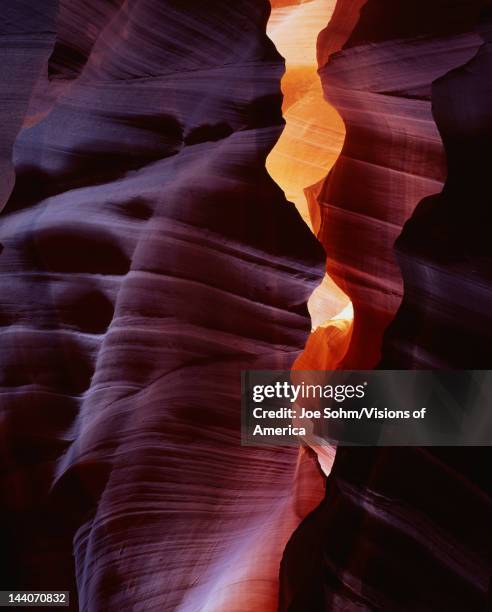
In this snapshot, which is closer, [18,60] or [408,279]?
[408,279]

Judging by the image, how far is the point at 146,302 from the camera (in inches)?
89.8

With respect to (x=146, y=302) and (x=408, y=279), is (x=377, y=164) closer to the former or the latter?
(x=408, y=279)

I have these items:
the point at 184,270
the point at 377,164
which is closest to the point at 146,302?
the point at 184,270

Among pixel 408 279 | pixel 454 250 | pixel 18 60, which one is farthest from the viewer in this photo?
pixel 18 60

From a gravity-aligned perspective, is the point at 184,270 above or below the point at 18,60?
below

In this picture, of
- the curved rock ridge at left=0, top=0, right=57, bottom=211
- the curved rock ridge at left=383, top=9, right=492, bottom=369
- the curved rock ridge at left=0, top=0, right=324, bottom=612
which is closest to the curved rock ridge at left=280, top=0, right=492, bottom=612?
the curved rock ridge at left=383, top=9, right=492, bottom=369

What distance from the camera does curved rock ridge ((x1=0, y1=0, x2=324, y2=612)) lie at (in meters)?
2.23

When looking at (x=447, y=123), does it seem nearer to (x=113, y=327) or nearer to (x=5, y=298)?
(x=113, y=327)

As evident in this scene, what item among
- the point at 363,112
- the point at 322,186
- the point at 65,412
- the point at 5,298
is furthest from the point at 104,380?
the point at 363,112

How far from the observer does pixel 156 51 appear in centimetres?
237

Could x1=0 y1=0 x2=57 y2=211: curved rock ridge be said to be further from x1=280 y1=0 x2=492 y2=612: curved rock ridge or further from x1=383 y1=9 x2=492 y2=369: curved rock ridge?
x1=383 y1=9 x2=492 y2=369: curved rock ridge

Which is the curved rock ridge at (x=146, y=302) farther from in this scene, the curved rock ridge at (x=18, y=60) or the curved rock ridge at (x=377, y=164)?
the curved rock ridge at (x=377, y=164)

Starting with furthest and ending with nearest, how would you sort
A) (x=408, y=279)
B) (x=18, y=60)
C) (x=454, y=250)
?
(x=18, y=60) < (x=408, y=279) < (x=454, y=250)

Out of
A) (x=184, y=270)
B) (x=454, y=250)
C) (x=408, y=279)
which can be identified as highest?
(x=454, y=250)
